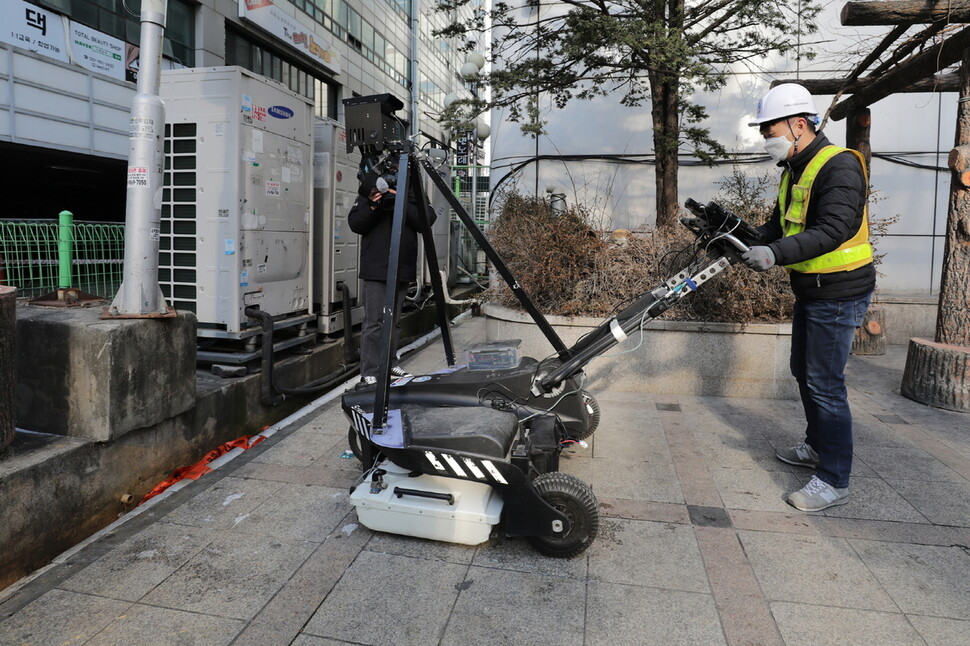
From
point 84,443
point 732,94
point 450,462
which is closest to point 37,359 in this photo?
point 84,443

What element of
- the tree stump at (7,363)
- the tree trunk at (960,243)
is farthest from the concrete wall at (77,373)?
the tree trunk at (960,243)

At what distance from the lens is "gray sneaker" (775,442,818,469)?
153 inches

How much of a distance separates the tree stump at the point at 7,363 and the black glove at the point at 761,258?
132 inches

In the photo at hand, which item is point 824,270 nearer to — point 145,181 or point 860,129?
point 145,181

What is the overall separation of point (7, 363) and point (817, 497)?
394cm

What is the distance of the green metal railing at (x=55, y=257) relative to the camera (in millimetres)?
5051

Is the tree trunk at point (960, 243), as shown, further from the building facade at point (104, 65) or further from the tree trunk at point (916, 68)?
the building facade at point (104, 65)

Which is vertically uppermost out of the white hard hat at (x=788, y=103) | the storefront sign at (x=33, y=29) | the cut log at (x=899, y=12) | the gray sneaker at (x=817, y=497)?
the storefront sign at (x=33, y=29)

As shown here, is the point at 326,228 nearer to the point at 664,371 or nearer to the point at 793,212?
the point at 664,371

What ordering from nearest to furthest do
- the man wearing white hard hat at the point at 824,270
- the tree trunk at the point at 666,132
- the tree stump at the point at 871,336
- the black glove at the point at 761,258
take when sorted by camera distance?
the black glove at the point at 761,258
the man wearing white hard hat at the point at 824,270
the tree trunk at the point at 666,132
the tree stump at the point at 871,336

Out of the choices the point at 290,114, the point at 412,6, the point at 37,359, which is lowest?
the point at 37,359

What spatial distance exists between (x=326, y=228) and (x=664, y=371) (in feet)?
11.9

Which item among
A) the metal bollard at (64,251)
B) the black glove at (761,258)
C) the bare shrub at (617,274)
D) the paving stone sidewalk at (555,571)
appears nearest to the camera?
the paving stone sidewalk at (555,571)

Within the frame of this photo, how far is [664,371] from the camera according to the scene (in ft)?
18.5
